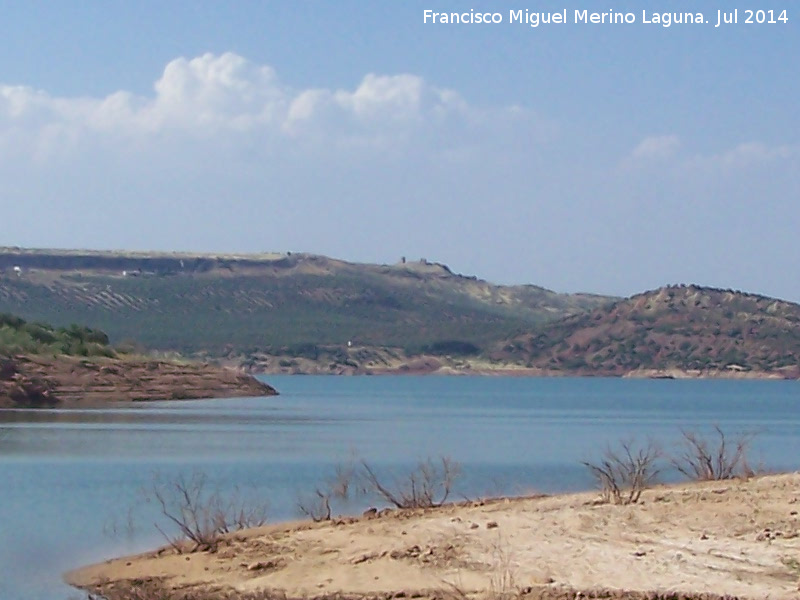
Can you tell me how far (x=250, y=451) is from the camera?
40.2m

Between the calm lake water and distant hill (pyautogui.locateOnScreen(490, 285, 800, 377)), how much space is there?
7814 centimetres

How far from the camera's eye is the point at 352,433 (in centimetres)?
5156

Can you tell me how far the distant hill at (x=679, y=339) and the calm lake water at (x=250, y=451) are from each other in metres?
78.1

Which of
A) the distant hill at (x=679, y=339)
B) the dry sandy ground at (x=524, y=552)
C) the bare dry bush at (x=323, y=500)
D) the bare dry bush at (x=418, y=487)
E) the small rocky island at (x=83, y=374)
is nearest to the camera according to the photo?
the dry sandy ground at (x=524, y=552)

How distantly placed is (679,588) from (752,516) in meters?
3.97

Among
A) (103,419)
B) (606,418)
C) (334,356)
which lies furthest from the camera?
(334,356)

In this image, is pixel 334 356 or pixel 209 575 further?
pixel 334 356

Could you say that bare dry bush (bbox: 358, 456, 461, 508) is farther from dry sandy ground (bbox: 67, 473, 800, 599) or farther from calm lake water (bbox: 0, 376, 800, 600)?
calm lake water (bbox: 0, 376, 800, 600)

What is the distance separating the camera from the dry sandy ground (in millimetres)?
15016

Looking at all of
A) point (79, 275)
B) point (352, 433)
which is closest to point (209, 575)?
point (352, 433)

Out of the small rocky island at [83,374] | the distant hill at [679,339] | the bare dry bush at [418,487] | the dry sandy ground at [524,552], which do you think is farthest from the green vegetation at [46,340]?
the distant hill at [679,339]

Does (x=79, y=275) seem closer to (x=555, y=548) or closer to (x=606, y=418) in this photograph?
(x=606, y=418)

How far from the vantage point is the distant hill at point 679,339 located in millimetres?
160500

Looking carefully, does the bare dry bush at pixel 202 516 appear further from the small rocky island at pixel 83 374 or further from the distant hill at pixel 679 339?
the distant hill at pixel 679 339
